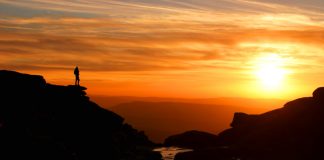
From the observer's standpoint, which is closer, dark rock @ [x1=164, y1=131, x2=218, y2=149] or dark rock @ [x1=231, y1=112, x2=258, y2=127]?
dark rock @ [x1=231, y1=112, x2=258, y2=127]

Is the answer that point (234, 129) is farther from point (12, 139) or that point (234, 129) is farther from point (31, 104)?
point (12, 139)

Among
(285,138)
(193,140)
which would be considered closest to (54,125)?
(285,138)

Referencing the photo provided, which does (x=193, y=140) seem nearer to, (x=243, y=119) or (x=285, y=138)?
(x=243, y=119)

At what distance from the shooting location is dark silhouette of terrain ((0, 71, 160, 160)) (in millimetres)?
58094

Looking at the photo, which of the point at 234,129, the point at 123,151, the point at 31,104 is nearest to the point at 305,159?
the point at 234,129

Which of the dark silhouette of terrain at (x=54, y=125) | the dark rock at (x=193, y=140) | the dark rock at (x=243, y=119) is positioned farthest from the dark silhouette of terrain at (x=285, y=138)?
the dark rock at (x=193, y=140)

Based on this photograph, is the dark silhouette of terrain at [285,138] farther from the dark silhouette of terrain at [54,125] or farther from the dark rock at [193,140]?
the dark rock at [193,140]

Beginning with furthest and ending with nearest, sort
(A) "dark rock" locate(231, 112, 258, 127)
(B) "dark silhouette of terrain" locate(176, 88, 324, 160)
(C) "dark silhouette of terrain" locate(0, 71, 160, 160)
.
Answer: (A) "dark rock" locate(231, 112, 258, 127)
(B) "dark silhouette of terrain" locate(176, 88, 324, 160)
(C) "dark silhouette of terrain" locate(0, 71, 160, 160)

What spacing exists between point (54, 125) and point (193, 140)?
41.2 m

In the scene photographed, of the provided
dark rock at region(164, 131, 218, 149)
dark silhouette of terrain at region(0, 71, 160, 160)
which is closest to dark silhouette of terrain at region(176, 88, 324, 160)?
dark silhouette of terrain at region(0, 71, 160, 160)

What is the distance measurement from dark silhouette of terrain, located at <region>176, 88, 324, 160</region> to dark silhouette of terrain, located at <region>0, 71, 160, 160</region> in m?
11.5

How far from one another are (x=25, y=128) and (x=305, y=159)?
45.5m

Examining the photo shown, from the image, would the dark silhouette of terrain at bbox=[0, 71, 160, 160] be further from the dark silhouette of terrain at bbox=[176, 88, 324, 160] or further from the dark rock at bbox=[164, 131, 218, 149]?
the dark rock at bbox=[164, 131, 218, 149]

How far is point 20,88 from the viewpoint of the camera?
73.3m
